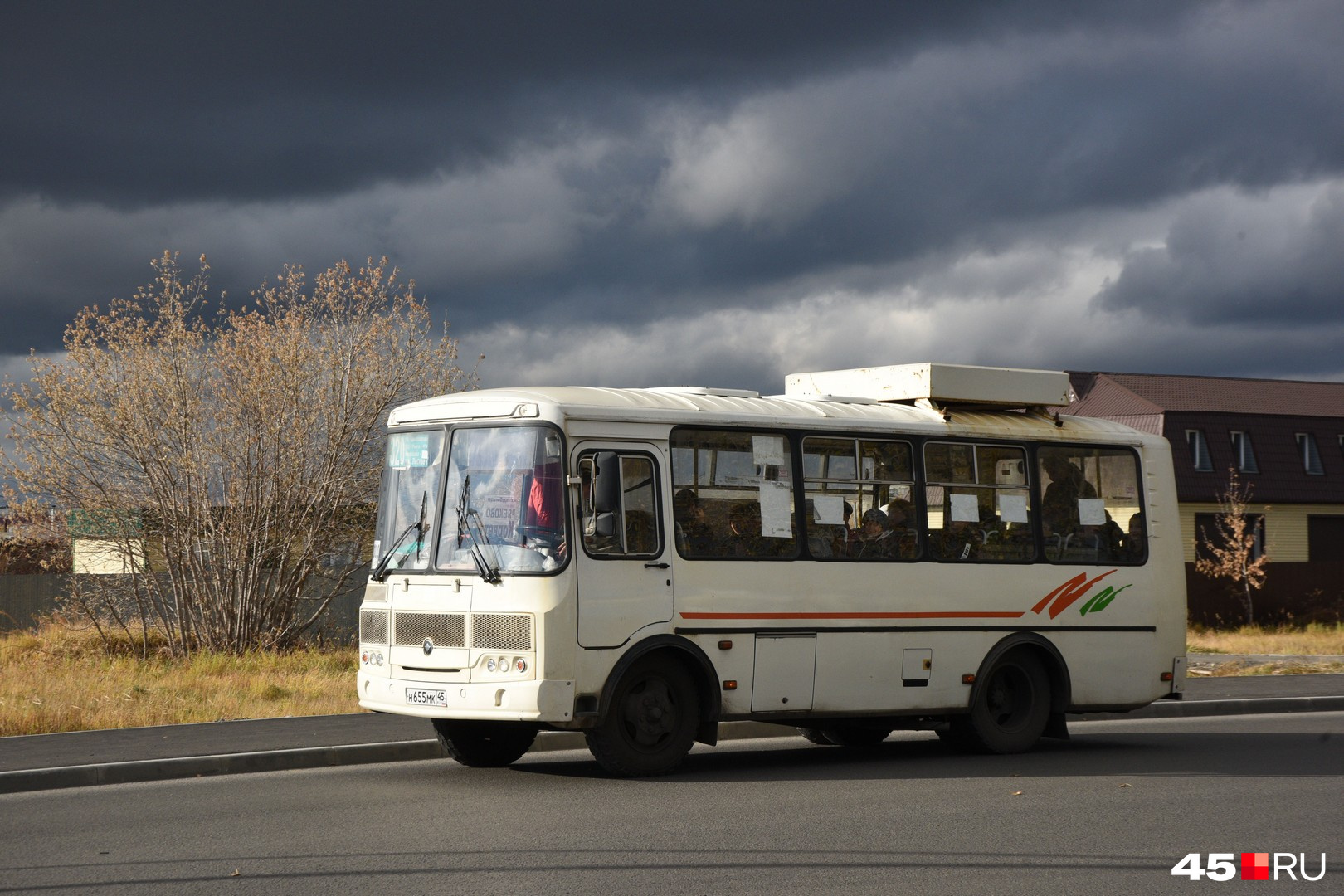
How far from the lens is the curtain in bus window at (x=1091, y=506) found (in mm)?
14078

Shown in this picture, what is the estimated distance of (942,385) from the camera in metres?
13.8

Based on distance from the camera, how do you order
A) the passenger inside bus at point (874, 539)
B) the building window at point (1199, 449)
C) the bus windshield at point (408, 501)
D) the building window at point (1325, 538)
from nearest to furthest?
the bus windshield at point (408, 501) < the passenger inside bus at point (874, 539) < the building window at point (1199, 449) < the building window at point (1325, 538)

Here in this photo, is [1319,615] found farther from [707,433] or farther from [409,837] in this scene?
[409,837]

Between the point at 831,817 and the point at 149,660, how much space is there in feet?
48.9

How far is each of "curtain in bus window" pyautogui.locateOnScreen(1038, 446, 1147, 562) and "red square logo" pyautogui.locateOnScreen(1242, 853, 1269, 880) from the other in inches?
225

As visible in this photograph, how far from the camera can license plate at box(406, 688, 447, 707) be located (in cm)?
1112

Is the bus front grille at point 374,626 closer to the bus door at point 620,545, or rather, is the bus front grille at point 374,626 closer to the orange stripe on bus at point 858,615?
the bus door at point 620,545

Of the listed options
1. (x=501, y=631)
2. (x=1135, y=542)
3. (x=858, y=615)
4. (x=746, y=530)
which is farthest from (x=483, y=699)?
(x=1135, y=542)

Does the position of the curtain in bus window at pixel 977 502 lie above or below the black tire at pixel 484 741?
above

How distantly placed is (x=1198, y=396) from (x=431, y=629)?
45032 millimetres

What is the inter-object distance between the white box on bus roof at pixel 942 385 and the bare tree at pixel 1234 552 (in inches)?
1183

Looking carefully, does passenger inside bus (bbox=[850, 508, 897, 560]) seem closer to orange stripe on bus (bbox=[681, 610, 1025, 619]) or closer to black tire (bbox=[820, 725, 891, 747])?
orange stripe on bus (bbox=[681, 610, 1025, 619])

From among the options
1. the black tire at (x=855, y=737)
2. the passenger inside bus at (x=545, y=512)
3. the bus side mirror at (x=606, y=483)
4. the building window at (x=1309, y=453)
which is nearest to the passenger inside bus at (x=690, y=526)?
the bus side mirror at (x=606, y=483)

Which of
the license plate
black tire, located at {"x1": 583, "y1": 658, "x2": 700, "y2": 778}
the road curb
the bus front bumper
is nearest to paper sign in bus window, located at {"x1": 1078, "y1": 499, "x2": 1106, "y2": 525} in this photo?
the road curb
